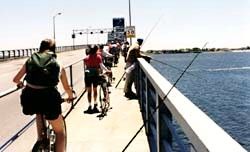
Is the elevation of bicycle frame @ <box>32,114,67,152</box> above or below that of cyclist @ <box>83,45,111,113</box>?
below

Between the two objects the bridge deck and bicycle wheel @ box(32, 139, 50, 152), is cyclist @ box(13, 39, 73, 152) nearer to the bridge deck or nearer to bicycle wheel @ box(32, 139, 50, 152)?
bicycle wheel @ box(32, 139, 50, 152)

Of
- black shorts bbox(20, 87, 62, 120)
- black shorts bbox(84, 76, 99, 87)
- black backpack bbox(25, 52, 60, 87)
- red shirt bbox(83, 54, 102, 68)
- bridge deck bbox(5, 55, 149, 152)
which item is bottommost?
bridge deck bbox(5, 55, 149, 152)

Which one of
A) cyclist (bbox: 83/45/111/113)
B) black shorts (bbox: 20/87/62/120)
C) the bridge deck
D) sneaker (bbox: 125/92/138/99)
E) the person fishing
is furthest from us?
sneaker (bbox: 125/92/138/99)

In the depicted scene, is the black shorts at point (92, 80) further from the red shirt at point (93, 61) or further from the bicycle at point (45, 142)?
the bicycle at point (45, 142)

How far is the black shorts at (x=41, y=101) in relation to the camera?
623 cm

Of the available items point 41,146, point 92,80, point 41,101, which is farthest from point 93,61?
point 41,101

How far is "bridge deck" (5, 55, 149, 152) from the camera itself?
8.66m

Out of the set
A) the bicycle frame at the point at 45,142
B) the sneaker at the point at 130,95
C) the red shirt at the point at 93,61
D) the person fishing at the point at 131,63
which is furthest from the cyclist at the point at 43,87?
the sneaker at the point at 130,95

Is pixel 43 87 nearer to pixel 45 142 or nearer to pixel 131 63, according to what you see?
pixel 45 142

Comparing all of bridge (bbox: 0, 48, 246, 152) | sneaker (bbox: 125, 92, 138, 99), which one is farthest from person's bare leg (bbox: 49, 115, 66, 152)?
sneaker (bbox: 125, 92, 138, 99)

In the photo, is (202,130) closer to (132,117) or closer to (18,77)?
(18,77)

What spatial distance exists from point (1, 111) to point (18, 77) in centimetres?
817

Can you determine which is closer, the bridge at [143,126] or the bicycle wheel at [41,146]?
the bridge at [143,126]

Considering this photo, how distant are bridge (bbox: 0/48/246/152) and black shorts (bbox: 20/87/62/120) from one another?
2.53ft
